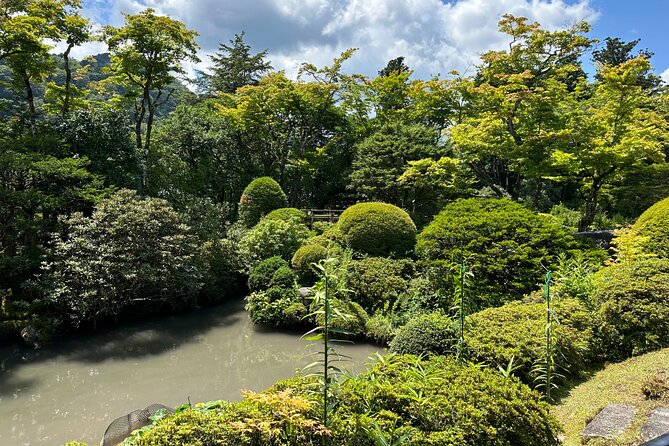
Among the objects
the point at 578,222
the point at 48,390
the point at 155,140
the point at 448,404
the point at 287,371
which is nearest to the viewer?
the point at 448,404

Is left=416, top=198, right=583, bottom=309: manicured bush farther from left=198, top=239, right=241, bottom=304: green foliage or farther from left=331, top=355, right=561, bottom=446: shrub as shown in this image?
left=198, top=239, right=241, bottom=304: green foliage

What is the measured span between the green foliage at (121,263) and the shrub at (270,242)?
1.76 metres

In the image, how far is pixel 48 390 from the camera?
7.18 metres

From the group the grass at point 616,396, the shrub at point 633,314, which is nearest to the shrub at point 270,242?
the shrub at point 633,314

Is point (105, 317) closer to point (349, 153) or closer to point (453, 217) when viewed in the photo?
→ point (453, 217)

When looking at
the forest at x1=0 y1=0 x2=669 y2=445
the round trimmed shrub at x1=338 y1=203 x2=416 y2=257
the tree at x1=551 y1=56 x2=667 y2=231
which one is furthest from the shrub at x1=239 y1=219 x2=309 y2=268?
the tree at x1=551 y1=56 x2=667 y2=231

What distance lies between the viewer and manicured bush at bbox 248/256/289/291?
429 inches

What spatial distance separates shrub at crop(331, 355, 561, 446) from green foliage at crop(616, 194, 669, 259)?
Result: 5.39 meters

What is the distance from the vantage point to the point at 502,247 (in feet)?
27.6

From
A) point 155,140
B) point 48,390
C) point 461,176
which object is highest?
point 155,140

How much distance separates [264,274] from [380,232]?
3294 millimetres

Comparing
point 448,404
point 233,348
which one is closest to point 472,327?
point 448,404

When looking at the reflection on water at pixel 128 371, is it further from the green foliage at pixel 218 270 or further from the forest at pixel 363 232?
the green foliage at pixel 218 270

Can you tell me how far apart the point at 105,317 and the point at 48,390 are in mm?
3553
